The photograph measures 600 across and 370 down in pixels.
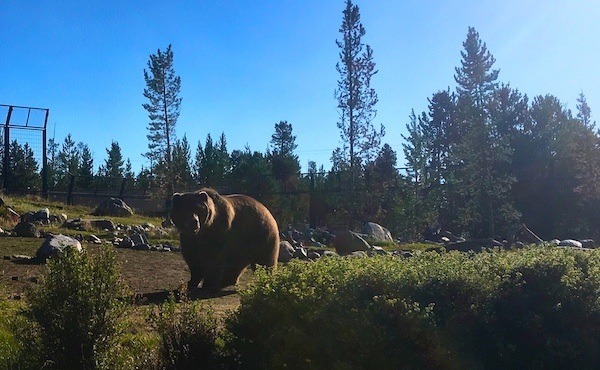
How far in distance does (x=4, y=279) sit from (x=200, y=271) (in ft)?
8.77

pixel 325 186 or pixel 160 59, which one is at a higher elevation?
pixel 160 59

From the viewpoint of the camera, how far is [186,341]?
495cm

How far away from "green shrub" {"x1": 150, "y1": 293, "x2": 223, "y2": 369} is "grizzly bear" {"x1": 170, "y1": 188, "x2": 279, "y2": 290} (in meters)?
3.77

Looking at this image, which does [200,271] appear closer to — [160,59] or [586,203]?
[586,203]

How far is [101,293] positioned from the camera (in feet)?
15.9

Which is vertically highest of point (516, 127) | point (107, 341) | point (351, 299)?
point (516, 127)

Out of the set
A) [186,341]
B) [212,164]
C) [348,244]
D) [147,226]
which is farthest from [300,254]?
[212,164]

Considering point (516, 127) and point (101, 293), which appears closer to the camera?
point (101, 293)

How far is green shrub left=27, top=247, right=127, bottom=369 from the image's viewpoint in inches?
188

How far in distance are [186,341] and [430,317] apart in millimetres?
1949

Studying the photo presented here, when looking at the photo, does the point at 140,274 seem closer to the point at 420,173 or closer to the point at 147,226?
the point at 147,226

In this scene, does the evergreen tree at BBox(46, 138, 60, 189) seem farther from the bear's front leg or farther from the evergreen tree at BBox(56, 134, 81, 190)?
the bear's front leg

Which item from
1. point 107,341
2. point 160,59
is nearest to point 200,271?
point 107,341

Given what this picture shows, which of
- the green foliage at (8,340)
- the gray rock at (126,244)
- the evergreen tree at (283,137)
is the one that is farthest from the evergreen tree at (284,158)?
the green foliage at (8,340)
